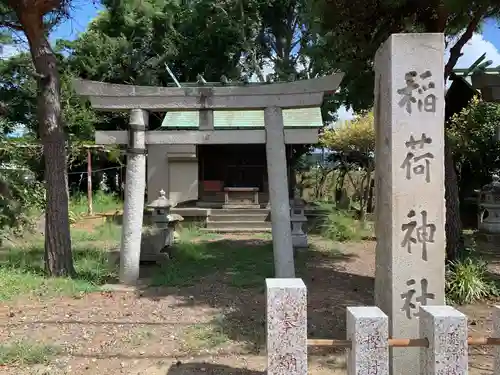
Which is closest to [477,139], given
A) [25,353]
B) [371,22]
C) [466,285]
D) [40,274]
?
[371,22]

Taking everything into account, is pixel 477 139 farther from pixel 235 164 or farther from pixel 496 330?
pixel 496 330

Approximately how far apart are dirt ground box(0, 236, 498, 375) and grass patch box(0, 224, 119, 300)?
35cm

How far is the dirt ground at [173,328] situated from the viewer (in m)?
4.34

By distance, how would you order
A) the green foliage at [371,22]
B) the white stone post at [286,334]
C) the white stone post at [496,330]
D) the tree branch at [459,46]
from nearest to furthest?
the white stone post at [286,334] < the white stone post at [496,330] < the green foliage at [371,22] < the tree branch at [459,46]

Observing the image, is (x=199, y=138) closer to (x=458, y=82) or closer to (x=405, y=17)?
(x=405, y=17)

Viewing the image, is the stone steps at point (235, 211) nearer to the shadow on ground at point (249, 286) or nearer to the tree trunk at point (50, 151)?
the shadow on ground at point (249, 286)

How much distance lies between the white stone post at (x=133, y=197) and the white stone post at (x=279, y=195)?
1963mm

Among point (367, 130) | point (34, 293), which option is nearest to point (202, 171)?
point (367, 130)

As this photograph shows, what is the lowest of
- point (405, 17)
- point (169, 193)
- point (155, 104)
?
point (169, 193)

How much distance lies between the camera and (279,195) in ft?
23.2

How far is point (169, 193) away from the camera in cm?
1585

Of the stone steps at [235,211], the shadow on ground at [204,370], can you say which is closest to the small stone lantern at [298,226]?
the stone steps at [235,211]

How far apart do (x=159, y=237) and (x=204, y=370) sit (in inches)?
199

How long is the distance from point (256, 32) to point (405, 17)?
16.3 m
